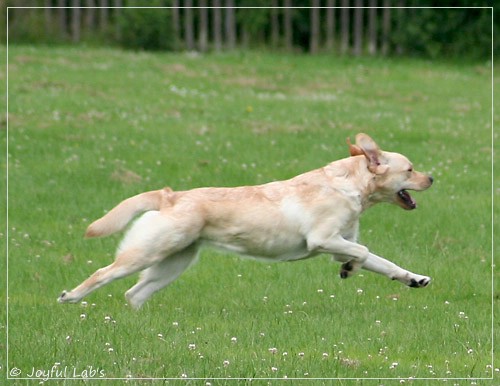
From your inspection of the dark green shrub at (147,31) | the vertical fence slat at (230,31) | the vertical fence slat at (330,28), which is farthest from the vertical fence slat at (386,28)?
the dark green shrub at (147,31)

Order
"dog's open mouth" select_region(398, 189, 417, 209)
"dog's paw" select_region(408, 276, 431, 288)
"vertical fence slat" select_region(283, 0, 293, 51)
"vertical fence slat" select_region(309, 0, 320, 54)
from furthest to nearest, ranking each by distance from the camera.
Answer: "vertical fence slat" select_region(309, 0, 320, 54), "vertical fence slat" select_region(283, 0, 293, 51), "dog's open mouth" select_region(398, 189, 417, 209), "dog's paw" select_region(408, 276, 431, 288)

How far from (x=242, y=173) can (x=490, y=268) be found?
530 cm

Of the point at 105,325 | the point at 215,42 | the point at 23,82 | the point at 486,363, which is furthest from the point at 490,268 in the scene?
the point at 215,42

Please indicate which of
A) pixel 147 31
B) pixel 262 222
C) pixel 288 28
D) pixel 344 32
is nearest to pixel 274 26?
pixel 288 28

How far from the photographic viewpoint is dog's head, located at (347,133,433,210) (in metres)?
9.10

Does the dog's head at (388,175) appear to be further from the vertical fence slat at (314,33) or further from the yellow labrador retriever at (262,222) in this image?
the vertical fence slat at (314,33)

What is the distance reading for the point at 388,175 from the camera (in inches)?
361

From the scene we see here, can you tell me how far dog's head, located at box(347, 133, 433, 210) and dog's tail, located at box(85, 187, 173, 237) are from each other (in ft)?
5.63

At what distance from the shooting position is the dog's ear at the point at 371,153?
9070 mm

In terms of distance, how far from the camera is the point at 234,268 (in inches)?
432

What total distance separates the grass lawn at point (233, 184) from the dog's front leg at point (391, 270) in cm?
38

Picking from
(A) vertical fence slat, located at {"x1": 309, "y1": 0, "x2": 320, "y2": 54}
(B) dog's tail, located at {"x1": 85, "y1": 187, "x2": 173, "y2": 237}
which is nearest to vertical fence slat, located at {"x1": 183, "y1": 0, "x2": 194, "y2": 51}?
(A) vertical fence slat, located at {"x1": 309, "y1": 0, "x2": 320, "y2": 54}

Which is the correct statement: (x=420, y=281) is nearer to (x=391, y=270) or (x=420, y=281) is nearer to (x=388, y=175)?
(x=391, y=270)

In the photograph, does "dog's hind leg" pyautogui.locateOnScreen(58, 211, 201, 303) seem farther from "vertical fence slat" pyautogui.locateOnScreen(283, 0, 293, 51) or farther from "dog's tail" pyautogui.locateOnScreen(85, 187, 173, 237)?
"vertical fence slat" pyautogui.locateOnScreen(283, 0, 293, 51)
